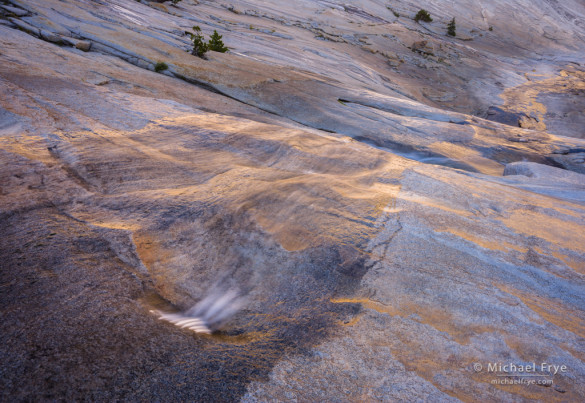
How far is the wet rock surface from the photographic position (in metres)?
2.43

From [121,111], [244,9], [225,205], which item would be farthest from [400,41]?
[225,205]

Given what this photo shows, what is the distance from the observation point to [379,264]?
3604 mm

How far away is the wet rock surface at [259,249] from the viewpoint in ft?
7.96

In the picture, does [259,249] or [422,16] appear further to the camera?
[422,16]

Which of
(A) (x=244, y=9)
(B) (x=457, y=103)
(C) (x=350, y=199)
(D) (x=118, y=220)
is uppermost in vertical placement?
(A) (x=244, y=9)

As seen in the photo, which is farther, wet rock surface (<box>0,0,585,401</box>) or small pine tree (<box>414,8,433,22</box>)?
small pine tree (<box>414,8,433,22</box>)

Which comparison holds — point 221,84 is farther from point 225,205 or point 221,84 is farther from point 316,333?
point 316,333

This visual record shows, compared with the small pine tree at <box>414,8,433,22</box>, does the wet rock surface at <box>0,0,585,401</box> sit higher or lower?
lower

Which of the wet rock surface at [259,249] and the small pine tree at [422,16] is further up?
the small pine tree at [422,16]

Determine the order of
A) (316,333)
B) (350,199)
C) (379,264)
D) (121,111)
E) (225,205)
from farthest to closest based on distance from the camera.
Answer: (121,111) < (350,199) < (225,205) < (379,264) < (316,333)

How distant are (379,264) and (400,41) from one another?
24033 mm

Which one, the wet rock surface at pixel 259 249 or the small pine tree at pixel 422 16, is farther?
the small pine tree at pixel 422 16

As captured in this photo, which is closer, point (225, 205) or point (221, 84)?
point (225, 205)

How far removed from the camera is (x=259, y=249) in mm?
3672
